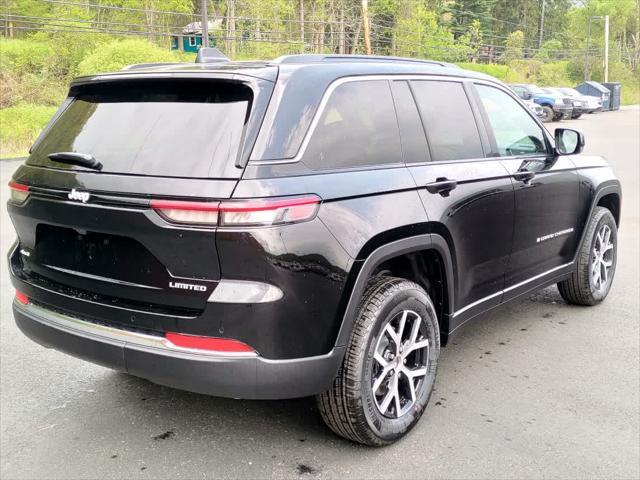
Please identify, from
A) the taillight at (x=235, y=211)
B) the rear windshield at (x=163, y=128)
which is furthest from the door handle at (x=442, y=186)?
the rear windshield at (x=163, y=128)

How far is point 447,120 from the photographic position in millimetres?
3740

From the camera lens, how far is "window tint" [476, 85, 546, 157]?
13.6 feet

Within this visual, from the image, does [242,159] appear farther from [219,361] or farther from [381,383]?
[381,383]

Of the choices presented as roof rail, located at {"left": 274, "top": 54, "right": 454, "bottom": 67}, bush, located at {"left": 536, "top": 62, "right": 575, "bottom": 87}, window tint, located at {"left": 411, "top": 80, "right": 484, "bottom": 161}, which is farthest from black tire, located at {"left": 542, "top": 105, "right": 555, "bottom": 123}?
bush, located at {"left": 536, "top": 62, "right": 575, "bottom": 87}

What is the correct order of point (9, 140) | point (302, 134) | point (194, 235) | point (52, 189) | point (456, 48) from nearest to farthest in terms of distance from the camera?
point (194, 235)
point (302, 134)
point (52, 189)
point (9, 140)
point (456, 48)

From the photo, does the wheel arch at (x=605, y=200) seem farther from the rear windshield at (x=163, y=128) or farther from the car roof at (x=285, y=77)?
the rear windshield at (x=163, y=128)

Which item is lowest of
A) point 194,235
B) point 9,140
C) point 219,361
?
point 9,140

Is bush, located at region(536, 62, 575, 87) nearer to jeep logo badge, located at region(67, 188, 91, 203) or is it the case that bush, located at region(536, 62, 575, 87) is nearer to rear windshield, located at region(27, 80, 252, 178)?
rear windshield, located at region(27, 80, 252, 178)

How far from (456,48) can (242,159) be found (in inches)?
2902

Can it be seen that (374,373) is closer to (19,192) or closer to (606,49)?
(19,192)

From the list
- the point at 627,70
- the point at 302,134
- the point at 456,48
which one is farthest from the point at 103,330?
the point at 627,70

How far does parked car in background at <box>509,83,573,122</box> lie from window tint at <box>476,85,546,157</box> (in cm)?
3088

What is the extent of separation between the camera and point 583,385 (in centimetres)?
387

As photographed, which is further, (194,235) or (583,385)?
(583,385)
